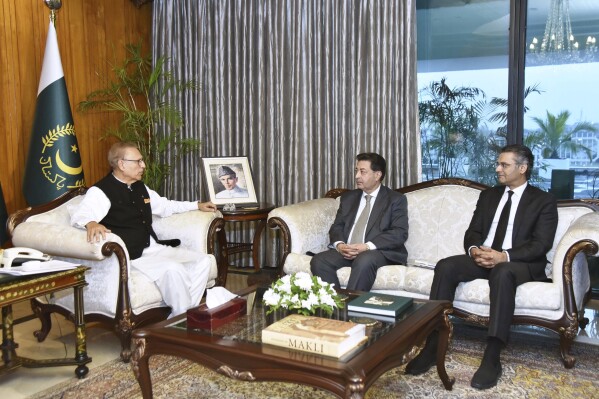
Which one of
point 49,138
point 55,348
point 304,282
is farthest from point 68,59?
point 304,282

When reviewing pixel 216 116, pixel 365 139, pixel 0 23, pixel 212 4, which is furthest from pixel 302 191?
pixel 0 23

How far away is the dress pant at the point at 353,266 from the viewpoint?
12.1 feet

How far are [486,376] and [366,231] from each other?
133 centimetres

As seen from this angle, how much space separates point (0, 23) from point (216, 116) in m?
2.00

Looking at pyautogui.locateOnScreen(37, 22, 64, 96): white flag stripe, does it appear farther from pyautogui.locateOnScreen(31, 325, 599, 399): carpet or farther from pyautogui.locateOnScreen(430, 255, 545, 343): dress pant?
pyautogui.locateOnScreen(430, 255, 545, 343): dress pant

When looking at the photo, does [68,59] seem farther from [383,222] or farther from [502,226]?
[502,226]

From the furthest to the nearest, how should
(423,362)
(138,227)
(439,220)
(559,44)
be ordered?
(559,44) < (439,220) < (138,227) < (423,362)

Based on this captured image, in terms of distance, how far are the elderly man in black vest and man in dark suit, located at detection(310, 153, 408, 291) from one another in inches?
30.3

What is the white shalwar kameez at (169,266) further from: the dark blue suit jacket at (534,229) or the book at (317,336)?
the dark blue suit jacket at (534,229)

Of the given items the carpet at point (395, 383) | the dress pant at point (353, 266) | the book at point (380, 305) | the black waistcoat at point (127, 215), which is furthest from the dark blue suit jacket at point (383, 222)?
the black waistcoat at point (127, 215)

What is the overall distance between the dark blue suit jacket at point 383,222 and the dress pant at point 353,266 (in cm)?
12

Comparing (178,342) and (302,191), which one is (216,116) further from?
(178,342)

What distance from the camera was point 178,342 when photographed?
7.76 feet

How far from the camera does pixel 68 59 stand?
524cm
